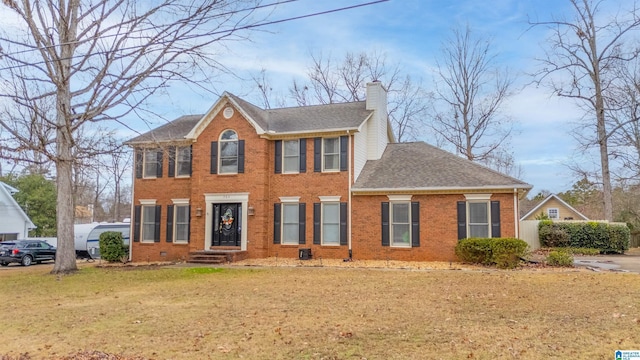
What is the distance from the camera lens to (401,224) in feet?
62.9

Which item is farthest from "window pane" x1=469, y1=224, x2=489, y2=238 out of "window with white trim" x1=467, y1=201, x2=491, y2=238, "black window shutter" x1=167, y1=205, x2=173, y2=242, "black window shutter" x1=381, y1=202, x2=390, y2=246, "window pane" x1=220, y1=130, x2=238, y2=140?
"black window shutter" x1=167, y1=205, x2=173, y2=242

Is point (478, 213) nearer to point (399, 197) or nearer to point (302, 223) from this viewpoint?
point (399, 197)

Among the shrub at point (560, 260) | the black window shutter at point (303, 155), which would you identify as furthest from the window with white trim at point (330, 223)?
the shrub at point (560, 260)

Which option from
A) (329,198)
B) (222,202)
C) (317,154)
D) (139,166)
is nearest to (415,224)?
(329,198)

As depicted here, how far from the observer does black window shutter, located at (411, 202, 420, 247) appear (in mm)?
18812

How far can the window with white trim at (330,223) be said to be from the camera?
65.1ft

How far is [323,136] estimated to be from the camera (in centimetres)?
2019

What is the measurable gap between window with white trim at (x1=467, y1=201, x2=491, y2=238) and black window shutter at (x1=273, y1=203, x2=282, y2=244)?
780cm

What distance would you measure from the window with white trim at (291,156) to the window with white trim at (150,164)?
21.7 ft

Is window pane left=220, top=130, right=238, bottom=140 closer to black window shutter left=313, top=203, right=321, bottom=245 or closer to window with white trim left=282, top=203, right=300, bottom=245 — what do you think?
window with white trim left=282, top=203, right=300, bottom=245

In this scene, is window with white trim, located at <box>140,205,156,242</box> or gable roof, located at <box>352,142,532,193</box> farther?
window with white trim, located at <box>140,205,156,242</box>

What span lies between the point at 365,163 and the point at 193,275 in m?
9.38

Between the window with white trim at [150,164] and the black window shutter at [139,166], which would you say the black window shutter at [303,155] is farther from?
the black window shutter at [139,166]

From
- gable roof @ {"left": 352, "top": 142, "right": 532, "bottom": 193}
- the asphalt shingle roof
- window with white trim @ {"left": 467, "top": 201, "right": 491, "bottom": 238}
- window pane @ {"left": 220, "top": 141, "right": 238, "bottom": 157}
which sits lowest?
window with white trim @ {"left": 467, "top": 201, "right": 491, "bottom": 238}
